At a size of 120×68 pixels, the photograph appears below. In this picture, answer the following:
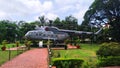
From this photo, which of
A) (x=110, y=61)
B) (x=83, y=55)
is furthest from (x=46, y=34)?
(x=110, y=61)

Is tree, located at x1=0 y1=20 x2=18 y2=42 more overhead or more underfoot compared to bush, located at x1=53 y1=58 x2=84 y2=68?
more overhead

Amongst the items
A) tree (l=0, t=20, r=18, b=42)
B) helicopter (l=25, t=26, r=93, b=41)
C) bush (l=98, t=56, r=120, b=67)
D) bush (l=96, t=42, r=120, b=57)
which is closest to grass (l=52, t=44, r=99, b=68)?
bush (l=98, t=56, r=120, b=67)

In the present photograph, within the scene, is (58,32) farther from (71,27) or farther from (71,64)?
(71,64)

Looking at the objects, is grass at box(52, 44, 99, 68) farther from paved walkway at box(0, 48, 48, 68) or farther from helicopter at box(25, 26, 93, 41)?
helicopter at box(25, 26, 93, 41)

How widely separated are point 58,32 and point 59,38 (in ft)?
5.88

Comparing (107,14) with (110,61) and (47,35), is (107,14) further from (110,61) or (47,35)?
(110,61)

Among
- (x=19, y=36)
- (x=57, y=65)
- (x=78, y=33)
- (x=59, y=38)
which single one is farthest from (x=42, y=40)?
(x=57, y=65)

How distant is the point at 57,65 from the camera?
76.1 ft

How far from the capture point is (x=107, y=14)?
78.2 metres

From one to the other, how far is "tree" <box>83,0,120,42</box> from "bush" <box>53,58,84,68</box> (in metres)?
52.2

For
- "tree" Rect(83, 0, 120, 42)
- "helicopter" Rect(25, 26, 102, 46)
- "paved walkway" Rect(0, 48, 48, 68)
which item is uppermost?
"tree" Rect(83, 0, 120, 42)

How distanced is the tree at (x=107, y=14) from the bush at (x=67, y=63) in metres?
52.2

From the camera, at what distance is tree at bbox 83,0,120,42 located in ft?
249

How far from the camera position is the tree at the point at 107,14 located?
7575 centimetres
